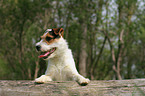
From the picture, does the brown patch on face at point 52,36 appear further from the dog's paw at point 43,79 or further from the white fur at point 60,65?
the dog's paw at point 43,79

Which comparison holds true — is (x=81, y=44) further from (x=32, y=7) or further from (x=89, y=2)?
(x=32, y=7)

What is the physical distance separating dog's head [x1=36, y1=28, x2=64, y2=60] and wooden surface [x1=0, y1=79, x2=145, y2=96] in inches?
28.4

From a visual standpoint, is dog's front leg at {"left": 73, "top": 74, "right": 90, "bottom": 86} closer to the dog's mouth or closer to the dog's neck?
the dog's neck

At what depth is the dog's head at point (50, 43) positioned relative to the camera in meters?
3.67

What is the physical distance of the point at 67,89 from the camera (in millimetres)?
3539

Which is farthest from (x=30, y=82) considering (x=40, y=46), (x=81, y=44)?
(x=81, y=44)

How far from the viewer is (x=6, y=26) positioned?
13.2 meters

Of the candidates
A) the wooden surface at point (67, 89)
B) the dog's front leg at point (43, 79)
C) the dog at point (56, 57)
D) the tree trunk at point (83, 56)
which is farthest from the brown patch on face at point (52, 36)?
the tree trunk at point (83, 56)

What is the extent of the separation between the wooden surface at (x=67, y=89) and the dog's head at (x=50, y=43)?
722 millimetres

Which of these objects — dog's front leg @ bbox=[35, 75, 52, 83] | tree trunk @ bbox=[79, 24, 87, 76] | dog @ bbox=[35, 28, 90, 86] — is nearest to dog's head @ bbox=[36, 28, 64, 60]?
dog @ bbox=[35, 28, 90, 86]

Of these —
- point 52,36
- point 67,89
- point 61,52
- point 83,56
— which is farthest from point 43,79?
point 83,56

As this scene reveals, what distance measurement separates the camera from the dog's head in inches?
145

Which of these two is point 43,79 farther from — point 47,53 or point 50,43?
point 50,43

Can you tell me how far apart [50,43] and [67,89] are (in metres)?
1.17
